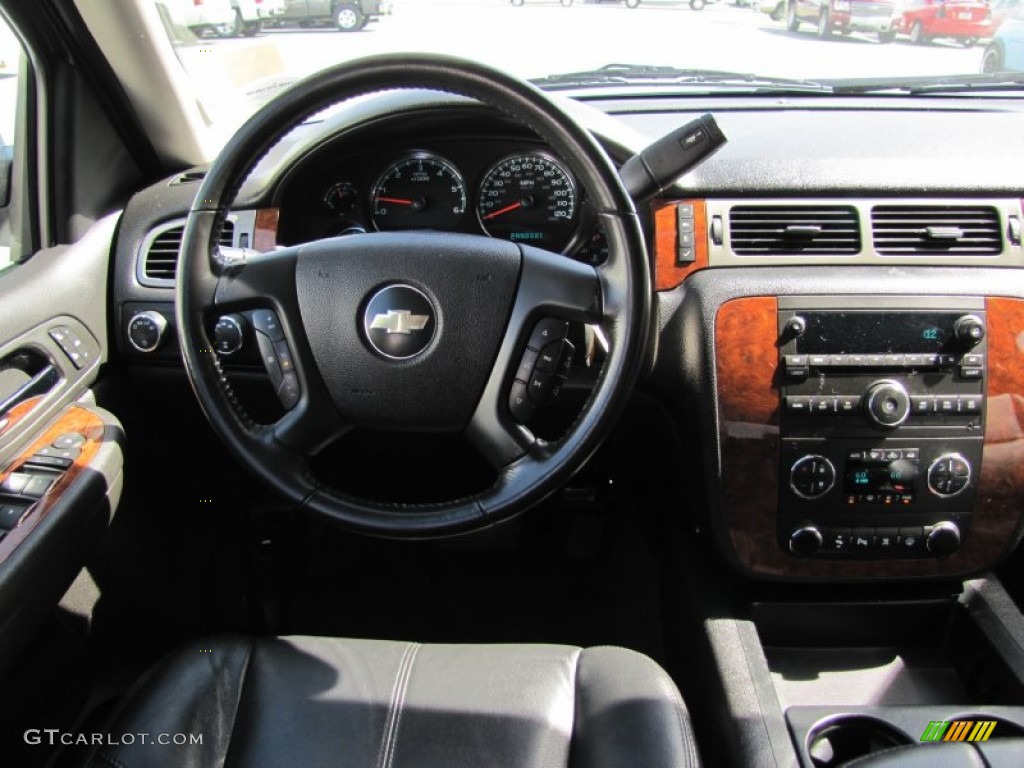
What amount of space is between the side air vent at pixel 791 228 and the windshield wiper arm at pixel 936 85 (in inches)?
23.0

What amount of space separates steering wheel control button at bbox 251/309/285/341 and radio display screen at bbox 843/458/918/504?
1.09 meters

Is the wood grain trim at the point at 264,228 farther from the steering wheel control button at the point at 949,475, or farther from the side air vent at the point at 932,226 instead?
the steering wheel control button at the point at 949,475

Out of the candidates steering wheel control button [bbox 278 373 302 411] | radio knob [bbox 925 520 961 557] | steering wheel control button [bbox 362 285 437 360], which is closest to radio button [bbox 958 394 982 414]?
radio knob [bbox 925 520 961 557]

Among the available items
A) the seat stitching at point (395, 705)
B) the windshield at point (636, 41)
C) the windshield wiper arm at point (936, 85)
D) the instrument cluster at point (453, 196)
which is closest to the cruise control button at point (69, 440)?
the instrument cluster at point (453, 196)

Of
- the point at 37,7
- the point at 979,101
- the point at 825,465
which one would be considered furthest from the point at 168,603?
the point at 979,101

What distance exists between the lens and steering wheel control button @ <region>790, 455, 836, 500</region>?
1676 millimetres

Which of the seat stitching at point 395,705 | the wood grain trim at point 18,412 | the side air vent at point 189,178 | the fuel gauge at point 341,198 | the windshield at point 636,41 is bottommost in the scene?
the seat stitching at point 395,705

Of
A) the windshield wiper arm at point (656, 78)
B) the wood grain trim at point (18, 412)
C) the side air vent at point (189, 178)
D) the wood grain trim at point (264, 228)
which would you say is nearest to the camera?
the wood grain trim at point (18, 412)

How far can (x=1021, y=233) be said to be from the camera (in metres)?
1.67

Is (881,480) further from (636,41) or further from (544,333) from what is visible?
(636,41)

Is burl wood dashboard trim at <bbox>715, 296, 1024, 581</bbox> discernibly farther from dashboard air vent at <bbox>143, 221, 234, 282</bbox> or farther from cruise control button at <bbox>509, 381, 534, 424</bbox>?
dashboard air vent at <bbox>143, 221, 234, 282</bbox>

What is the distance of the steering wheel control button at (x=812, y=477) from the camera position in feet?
5.50

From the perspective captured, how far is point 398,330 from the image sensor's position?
1.36 m

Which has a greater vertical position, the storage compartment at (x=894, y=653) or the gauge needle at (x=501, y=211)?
the gauge needle at (x=501, y=211)
